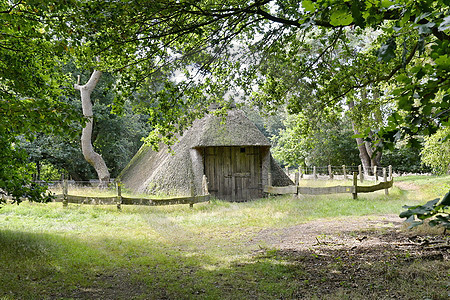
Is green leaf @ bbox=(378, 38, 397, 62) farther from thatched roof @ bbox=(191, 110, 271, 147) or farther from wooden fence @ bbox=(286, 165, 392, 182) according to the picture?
wooden fence @ bbox=(286, 165, 392, 182)

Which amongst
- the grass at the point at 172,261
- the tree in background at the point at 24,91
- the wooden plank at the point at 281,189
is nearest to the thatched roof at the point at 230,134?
the wooden plank at the point at 281,189

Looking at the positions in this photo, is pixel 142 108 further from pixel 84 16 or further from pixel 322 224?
pixel 322 224

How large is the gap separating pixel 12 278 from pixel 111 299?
2.00 meters

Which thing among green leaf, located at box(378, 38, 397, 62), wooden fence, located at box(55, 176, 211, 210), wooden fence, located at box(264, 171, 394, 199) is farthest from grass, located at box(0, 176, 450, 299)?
green leaf, located at box(378, 38, 397, 62)

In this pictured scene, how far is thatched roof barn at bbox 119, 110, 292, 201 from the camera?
16766 millimetres

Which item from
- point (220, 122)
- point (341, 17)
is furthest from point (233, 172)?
point (341, 17)

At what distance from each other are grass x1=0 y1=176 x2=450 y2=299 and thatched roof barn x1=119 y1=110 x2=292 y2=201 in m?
4.33

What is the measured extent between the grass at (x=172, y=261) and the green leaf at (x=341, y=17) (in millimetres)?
3549

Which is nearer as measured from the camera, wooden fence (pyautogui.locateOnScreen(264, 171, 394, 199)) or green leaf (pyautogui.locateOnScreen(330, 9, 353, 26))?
green leaf (pyautogui.locateOnScreen(330, 9, 353, 26))

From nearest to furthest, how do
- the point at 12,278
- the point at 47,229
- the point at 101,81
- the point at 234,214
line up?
the point at 12,278, the point at 47,229, the point at 234,214, the point at 101,81

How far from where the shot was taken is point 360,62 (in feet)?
27.3

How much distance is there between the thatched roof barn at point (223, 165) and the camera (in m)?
16.8

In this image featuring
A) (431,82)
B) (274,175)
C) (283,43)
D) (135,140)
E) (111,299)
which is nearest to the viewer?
(431,82)

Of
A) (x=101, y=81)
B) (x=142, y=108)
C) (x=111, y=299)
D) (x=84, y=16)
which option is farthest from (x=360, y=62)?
(x=101, y=81)
